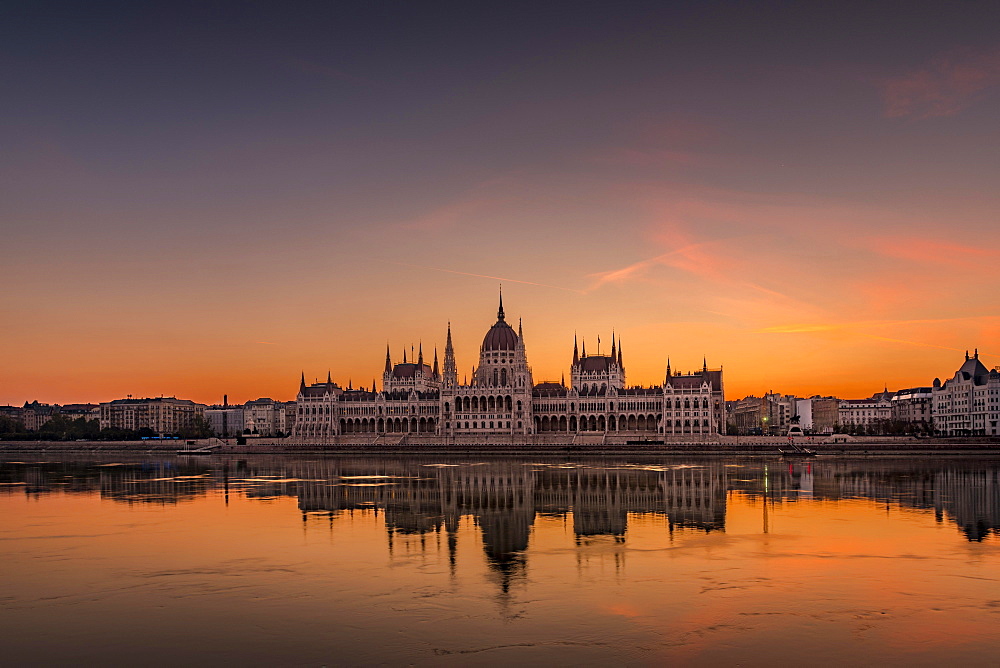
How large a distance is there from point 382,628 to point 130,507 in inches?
1363

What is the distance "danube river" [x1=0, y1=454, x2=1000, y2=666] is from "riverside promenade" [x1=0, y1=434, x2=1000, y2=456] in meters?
62.8

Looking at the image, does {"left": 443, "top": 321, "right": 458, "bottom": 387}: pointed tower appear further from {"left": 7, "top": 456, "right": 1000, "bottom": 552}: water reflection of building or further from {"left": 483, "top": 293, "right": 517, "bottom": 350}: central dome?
{"left": 7, "top": 456, "right": 1000, "bottom": 552}: water reflection of building

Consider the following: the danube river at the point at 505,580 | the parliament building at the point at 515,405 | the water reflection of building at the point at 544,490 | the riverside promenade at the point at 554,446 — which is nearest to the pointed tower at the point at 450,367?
the parliament building at the point at 515,405

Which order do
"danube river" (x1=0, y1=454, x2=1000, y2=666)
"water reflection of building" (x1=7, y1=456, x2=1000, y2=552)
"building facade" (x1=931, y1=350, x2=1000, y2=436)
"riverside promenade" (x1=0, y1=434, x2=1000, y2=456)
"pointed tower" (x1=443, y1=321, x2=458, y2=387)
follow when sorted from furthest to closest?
"pointed tower" (x1=443, y1=321, x2=458, y2=387) < "building facade" (x1=931, y1=350, x2=1000, y2=436) < "riverside promenade" (x1=0, y1=434, x2=1000, y2=456) < "water reflection of building" (x1=7, y1=456, x2=1000, y2=552) < "danube river" (x1=0, y1=454, x2=1000, y2=666)

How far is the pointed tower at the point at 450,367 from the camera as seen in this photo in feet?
591

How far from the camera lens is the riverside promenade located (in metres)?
115

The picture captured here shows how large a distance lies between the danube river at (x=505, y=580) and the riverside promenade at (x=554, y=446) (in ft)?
206

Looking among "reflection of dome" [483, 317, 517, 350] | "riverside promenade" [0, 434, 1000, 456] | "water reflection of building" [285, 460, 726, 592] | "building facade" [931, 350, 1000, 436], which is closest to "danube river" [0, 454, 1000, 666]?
"water reflection of building" [285, 460, 726, 592]

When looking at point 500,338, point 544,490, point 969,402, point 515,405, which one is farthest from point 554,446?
point 969,402

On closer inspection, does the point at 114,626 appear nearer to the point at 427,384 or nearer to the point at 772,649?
the point at 772,649

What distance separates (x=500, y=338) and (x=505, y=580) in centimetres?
15759

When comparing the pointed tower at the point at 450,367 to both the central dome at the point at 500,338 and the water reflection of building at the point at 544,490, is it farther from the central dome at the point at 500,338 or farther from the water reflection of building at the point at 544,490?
the water reflection of building at the point at 544,490

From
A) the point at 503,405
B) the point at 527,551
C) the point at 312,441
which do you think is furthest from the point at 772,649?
the point at 503,405

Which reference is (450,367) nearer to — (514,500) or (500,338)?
(500,338)
